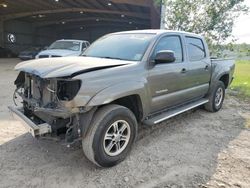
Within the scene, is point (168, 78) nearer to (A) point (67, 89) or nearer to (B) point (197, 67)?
(B) point (197, 67)

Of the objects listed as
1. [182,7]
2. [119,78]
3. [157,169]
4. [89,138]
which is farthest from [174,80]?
[182,7]

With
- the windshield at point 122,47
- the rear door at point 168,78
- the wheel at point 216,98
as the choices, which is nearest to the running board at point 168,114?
the rear door at point 168,78

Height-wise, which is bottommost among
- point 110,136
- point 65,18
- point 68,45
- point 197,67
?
point 110,136

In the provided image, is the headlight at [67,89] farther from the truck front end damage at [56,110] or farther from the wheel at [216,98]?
the wheel at [216,98]

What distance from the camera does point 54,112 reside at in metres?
3.34

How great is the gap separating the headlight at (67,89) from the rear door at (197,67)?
2.58 metres

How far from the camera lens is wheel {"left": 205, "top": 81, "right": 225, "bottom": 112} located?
6.34 meters

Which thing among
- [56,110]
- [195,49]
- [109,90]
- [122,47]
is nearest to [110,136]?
[109,90]

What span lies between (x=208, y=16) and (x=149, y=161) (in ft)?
33.0

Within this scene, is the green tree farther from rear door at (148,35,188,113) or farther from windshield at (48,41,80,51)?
rear door at (148,35,188,113)

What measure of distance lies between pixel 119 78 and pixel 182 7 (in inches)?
385

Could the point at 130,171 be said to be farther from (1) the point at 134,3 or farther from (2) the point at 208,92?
(1) the point at 134,3

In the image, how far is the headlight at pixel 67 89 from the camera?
329 cm

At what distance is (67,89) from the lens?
338 centimetres
